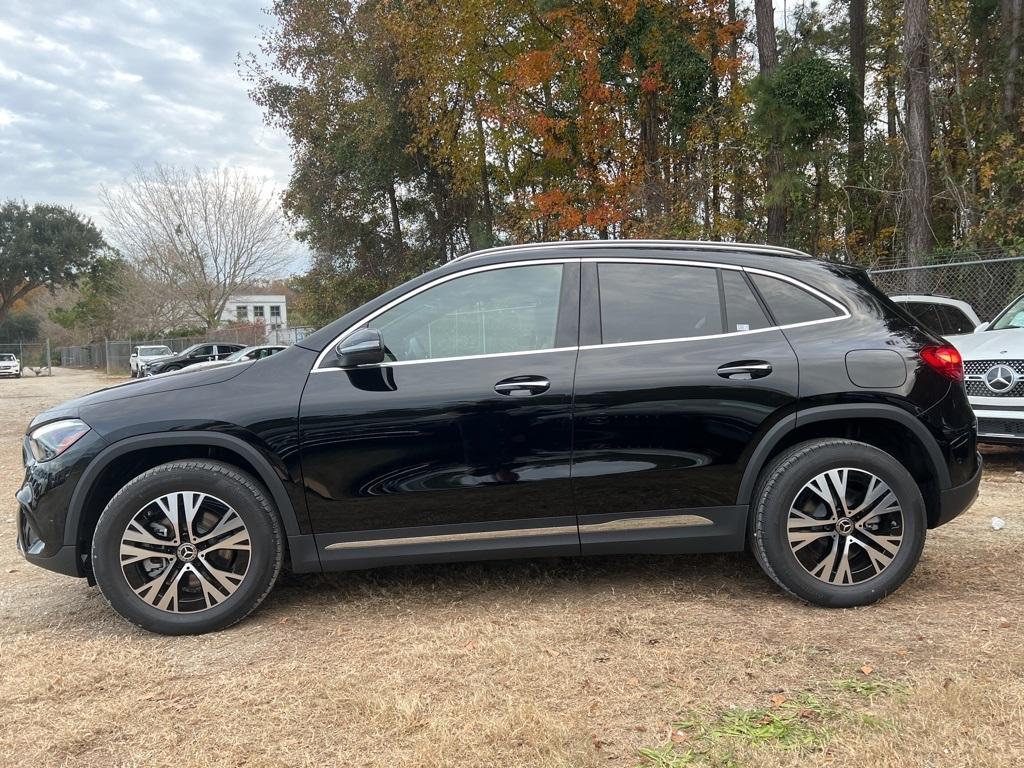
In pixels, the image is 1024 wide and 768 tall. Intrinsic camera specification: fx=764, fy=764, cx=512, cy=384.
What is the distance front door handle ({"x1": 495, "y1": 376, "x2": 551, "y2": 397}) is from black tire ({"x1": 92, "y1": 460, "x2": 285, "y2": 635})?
124 cm

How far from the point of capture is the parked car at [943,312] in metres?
8.97

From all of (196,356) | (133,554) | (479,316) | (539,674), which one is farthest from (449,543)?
(196,356)

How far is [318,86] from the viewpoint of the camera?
25.0 metres

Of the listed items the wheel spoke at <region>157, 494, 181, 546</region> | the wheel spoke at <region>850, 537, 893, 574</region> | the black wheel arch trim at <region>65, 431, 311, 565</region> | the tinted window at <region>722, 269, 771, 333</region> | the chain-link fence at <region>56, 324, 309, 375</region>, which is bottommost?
the wheel spoke at <region>850, 537, 893, 574</region>

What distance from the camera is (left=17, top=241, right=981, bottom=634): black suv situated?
360 cm

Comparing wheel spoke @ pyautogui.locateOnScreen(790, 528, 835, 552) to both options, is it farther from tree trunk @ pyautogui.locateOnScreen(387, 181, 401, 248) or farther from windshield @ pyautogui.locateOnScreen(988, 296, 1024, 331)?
tree trunk @ pyautogui.locateOnScreen(387, 181, 401, 248)

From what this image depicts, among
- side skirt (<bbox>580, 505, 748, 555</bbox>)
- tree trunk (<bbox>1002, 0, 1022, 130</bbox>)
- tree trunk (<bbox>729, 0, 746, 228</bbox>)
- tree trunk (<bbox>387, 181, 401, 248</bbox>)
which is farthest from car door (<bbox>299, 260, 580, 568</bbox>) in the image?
tree trunk (<bbox>387, 181, 401, 248</bbox>)

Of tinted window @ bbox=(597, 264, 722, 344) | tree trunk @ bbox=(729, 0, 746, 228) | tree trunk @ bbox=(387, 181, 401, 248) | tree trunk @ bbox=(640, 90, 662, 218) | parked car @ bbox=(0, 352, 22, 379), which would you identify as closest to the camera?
tinted window @ bbox=(597, 264, 722, 344)

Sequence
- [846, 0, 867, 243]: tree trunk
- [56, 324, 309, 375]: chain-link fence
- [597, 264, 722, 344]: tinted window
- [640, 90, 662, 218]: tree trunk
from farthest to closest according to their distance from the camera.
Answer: [56, 324, 309, 375]: chain-link fence
[640, 90, 662, 218]: tree trunk
[846, 0, 867, 243]: tree trunk
[597, 264, 722, 344]: tinted window

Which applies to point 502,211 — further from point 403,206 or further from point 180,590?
point 180,590

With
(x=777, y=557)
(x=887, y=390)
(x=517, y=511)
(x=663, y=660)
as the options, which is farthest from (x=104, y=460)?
(x=887, y=390)

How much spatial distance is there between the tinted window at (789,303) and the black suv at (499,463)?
79mm

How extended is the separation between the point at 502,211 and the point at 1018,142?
1413 centimetres

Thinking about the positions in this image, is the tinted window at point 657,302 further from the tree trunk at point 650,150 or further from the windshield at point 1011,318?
the tree trunk at point 650,150
